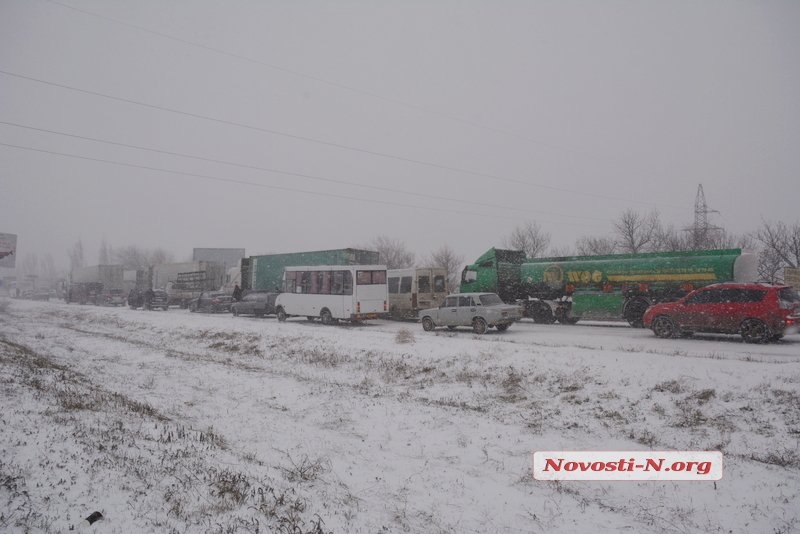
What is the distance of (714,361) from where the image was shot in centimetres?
982

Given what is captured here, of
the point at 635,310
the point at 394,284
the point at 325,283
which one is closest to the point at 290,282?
the point at 325,283

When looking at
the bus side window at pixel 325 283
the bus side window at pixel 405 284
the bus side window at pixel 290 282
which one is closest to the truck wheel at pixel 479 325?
the bus side window at pixel 405 284

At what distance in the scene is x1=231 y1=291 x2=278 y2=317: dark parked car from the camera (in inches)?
1137

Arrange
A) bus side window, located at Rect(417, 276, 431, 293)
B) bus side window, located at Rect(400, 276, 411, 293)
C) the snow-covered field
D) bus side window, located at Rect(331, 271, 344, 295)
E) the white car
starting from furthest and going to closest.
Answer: bus side window, located at Rect(400, 276, 411, 293), bus side window, located at Rect(417, 276, 431, 293), bus side window, located at Rect(331, 271, 344, 295), the white car, the snow-covered field

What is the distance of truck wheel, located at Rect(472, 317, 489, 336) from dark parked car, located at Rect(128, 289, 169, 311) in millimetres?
29658

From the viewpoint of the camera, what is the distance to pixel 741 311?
1389 centimetres

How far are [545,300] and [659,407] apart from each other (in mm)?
16097

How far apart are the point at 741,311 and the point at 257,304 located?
24.4 meters

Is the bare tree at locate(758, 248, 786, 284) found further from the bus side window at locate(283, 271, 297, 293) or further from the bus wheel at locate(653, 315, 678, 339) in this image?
the bus side window at locate(283, 271, 297, 293)

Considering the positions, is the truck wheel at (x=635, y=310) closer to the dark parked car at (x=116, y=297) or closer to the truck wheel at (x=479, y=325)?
the truck wheel at (x=479, y=325)

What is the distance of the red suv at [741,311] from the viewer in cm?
1350

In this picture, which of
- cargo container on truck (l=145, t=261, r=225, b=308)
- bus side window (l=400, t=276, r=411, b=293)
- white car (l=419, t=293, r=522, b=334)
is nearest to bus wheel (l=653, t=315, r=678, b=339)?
white car (l=419, t=293, r=522, b=334)

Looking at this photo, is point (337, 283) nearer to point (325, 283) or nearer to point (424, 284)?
point (325, 283)

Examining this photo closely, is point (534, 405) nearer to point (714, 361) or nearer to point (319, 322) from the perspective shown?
point (714, 361)
